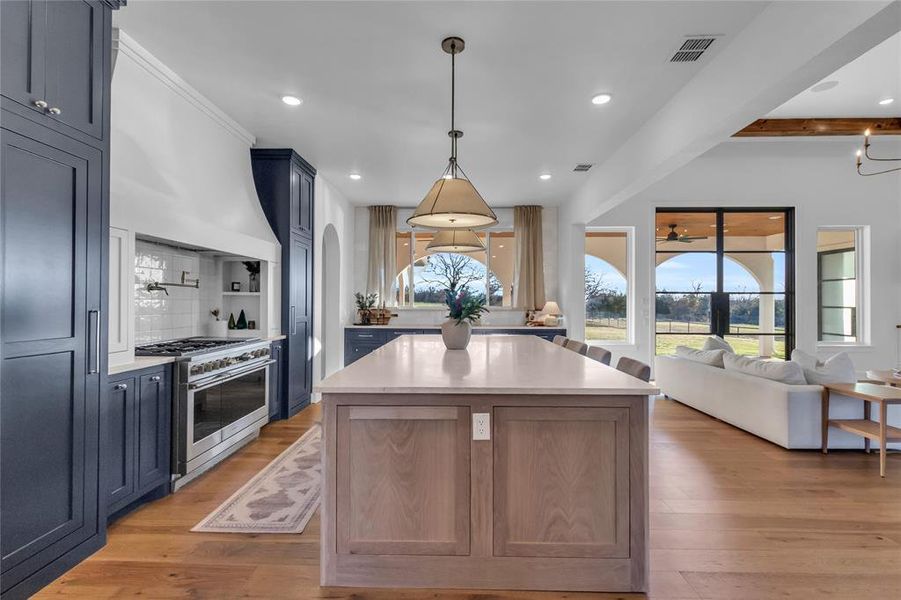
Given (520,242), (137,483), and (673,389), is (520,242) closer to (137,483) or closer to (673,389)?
(673,389)

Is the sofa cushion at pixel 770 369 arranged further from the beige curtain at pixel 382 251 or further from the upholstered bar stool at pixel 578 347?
the beige curtain at pixel 382 251

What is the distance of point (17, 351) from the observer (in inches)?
70.9

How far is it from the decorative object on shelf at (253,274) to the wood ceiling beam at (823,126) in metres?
5.49

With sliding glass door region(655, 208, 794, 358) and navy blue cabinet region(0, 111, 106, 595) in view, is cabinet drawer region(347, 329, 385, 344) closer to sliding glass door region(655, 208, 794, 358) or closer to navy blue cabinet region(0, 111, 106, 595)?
sliding glass door region(655, 208, 794, 358)

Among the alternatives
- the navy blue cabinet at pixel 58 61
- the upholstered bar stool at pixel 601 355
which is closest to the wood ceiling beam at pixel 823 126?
the upholstered bar stool at pixel 601 355

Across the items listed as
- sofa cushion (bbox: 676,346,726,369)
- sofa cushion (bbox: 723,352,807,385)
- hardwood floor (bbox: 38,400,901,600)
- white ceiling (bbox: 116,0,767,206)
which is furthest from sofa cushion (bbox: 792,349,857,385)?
white ceiling (bbox: 116,0,767,206)

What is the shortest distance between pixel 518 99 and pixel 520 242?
12.9 ft

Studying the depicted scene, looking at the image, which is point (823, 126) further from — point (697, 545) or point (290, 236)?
point (290, 236)

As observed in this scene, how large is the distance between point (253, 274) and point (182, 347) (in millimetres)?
1426

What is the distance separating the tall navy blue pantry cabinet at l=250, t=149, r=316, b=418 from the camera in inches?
180

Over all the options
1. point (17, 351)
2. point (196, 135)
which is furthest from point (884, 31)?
point (196, 135)

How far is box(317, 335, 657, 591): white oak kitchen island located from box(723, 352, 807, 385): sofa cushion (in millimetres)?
2788

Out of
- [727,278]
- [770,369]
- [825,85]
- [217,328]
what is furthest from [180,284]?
[727,278]

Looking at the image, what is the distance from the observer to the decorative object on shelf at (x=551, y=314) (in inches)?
267
